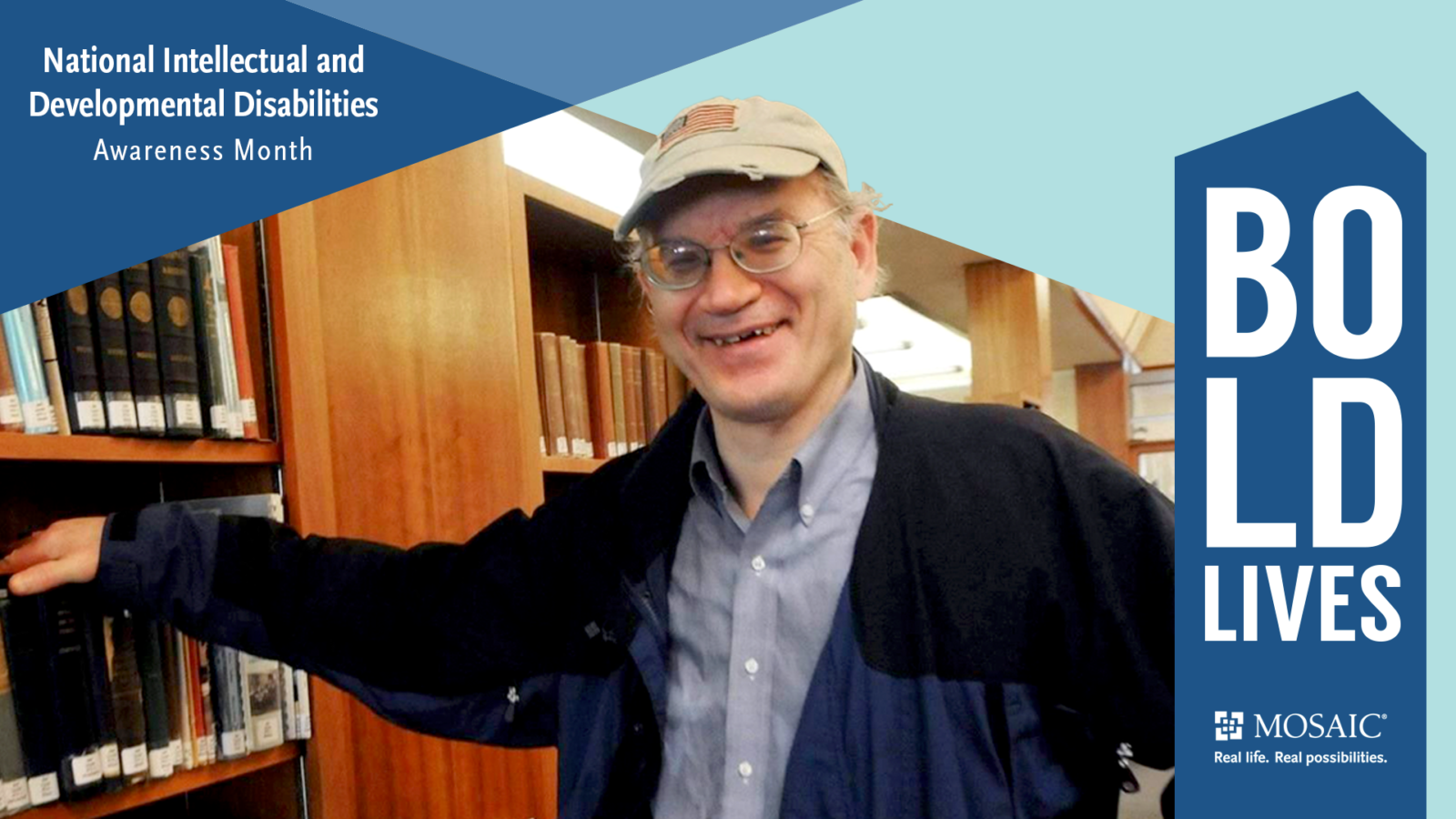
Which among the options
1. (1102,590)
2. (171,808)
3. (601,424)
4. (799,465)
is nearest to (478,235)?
(601,424)

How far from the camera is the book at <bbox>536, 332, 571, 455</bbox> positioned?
2598mm

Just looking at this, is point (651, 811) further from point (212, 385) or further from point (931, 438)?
point (212, 385)

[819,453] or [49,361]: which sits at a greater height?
[49,361]

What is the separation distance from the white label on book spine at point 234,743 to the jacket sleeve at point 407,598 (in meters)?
0.16

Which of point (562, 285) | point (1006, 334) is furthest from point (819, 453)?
point (1006, 334)

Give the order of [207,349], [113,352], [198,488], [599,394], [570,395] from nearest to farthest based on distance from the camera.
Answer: [113,352] < [207,349] < [198,488] < [570,395] < [599,394]

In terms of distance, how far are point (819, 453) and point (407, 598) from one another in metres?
0.66

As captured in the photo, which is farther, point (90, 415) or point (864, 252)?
point (864, 252)

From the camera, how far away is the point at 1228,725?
1542 mm

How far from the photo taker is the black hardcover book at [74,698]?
54.6 inches

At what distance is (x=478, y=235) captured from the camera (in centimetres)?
225

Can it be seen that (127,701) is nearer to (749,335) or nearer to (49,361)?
(49,361)

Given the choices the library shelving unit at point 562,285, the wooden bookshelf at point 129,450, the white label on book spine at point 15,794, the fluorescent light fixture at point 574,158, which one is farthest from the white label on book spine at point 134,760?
the fluorescent light fixture at point 574,158

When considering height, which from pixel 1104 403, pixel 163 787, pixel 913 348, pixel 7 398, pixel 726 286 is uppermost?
pixel 726 286
